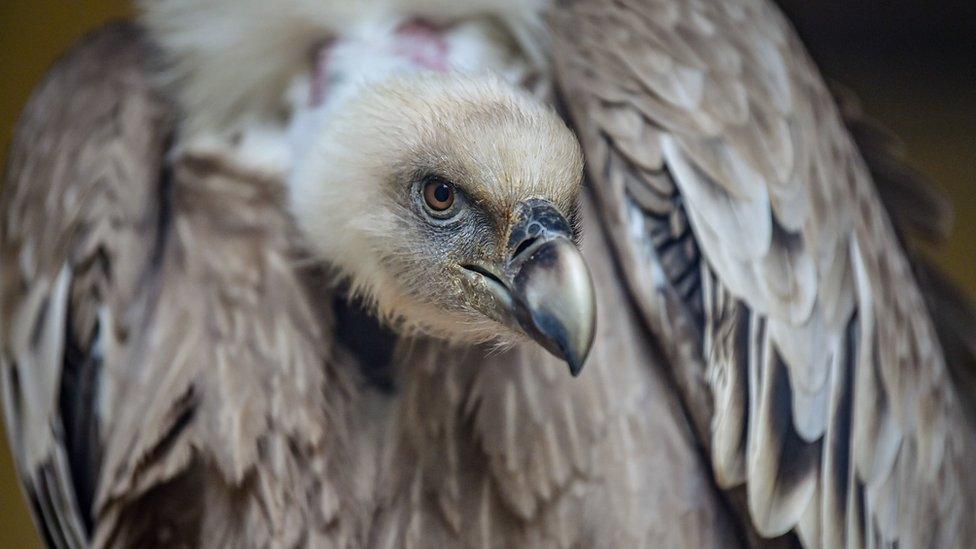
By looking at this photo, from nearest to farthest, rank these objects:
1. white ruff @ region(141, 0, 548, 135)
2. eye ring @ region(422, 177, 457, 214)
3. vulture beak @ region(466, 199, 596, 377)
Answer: vulture beak @ region(466, 199, 596, 377)
eye ring @ region(422, 177, 457, 214)
white ruff @ region(141, 0, 548, 135)

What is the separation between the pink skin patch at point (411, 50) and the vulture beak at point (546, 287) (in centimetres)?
32

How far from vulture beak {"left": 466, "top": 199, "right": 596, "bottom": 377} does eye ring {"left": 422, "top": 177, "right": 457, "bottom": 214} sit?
7 centimetres

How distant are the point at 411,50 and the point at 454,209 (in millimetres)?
286

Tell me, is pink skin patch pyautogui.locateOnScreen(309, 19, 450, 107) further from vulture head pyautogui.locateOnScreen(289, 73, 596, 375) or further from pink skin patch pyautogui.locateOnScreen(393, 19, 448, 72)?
vulture head pyautogui.locateOnScreen(289, 73, 596, 375)

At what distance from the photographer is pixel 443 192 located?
3.04ft

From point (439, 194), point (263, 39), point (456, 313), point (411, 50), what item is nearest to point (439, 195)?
point (439, 194)

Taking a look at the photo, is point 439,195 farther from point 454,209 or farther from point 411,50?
point 411,50

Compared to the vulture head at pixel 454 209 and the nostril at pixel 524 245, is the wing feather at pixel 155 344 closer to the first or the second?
the vulture head at pixel 454 209

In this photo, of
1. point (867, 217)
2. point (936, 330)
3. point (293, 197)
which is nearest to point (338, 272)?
point (293, 197)

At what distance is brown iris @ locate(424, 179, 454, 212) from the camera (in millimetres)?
922

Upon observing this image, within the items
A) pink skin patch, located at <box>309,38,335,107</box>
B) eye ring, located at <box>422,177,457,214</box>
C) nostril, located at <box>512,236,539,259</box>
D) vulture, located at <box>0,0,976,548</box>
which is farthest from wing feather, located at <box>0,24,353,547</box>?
nostril, located at <box>512,236,539,259</box>

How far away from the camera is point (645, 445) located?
1067mm

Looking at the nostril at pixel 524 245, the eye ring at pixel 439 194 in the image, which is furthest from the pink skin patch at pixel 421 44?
the nostril at pixel 524 245

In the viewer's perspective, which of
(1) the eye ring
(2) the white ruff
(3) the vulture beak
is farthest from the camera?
(2) the white ruff
